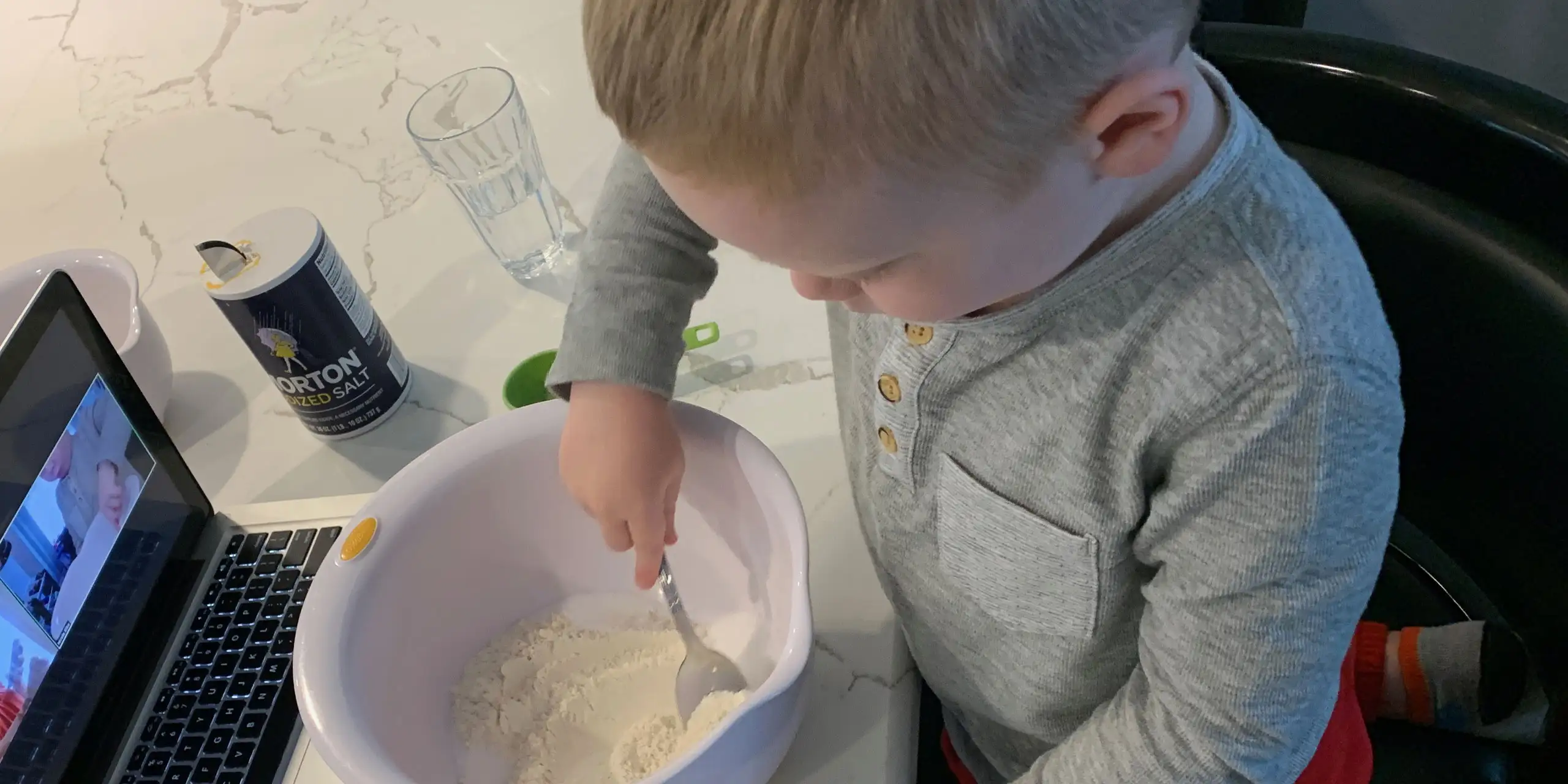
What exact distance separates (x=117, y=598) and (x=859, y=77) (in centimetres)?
60

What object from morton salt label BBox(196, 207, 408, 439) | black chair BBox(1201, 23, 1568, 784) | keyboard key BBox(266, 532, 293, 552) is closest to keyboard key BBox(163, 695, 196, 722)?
keyboard key BBox(266, 532, 293, 552)

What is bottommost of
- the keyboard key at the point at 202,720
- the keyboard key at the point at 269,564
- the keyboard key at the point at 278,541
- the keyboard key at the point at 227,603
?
the keyboard key at the point at 202,720

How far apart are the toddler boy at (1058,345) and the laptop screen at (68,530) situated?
0.29 m

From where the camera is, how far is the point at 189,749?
61 centimetres

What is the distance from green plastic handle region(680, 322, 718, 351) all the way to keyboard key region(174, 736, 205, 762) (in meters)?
0.40

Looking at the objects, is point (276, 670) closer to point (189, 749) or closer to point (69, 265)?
point (189, 749)

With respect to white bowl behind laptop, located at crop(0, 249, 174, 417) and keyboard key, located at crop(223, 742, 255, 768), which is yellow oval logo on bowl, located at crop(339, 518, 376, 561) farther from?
white bowl behind laptop, located at crop(0, 249, 174, 417)

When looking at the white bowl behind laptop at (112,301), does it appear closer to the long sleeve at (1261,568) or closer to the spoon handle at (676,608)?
the spoon handle at (676,608)

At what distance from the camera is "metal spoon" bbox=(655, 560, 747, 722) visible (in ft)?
1.99

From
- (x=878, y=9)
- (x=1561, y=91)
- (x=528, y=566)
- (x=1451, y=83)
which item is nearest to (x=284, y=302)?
(x=528, y=566)

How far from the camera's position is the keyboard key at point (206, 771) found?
0.59 m

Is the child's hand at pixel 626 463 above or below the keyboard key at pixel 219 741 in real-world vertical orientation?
above

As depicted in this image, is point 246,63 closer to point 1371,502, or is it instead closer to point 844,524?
point 844,524

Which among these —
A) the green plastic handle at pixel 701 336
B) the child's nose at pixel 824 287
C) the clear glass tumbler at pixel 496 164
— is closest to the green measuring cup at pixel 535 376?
the green plastic handle at pixel 701 336
